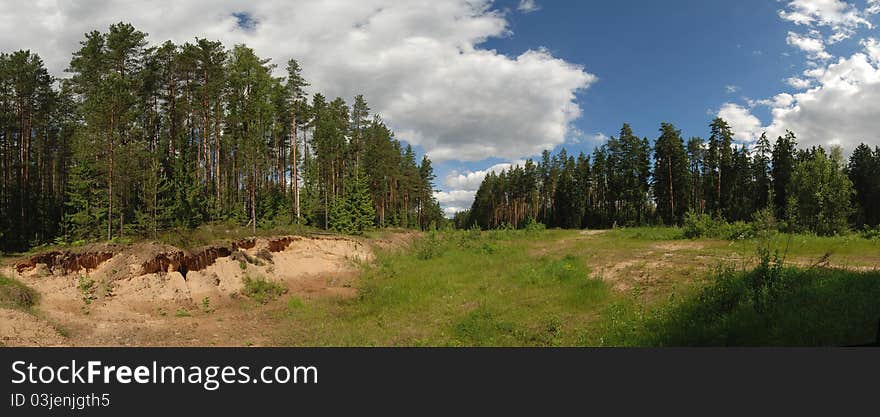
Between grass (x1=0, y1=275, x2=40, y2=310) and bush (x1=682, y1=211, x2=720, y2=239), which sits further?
bush (x1=682, y1=211, x2=720, y2=239)

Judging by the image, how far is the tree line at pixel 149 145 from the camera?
2350 centimetres

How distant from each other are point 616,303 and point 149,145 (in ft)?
129

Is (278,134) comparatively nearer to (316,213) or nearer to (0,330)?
(316,213)

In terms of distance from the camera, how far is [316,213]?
4019 cm

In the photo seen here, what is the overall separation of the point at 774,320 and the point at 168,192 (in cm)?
3281

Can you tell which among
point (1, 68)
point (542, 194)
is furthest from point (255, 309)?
point (542, 194)

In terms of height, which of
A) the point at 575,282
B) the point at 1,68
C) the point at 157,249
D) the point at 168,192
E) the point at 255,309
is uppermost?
the point at 1,68

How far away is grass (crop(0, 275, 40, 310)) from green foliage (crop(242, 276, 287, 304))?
789cm

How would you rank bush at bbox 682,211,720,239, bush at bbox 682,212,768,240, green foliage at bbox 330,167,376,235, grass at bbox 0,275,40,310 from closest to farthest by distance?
grass at bbox 0,275,40,310, bush at bbox 682,212,768,240, bush at bbox 682,211,720,239, green foliage at bbox 330,167,376,235

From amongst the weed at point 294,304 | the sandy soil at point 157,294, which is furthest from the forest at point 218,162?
the weed at point 294,304

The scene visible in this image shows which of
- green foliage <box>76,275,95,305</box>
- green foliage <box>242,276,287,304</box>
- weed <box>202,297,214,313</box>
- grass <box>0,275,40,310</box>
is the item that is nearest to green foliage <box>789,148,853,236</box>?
green foliage <box>242,276,287,304</box>

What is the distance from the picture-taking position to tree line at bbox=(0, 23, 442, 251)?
925 inches

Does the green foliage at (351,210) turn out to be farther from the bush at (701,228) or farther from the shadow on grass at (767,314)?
the shadow on grass at (767,314)

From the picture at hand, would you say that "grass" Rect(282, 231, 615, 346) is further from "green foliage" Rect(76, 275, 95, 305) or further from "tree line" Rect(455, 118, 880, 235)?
"tree line" Rect(455, 118, 880, 235)
